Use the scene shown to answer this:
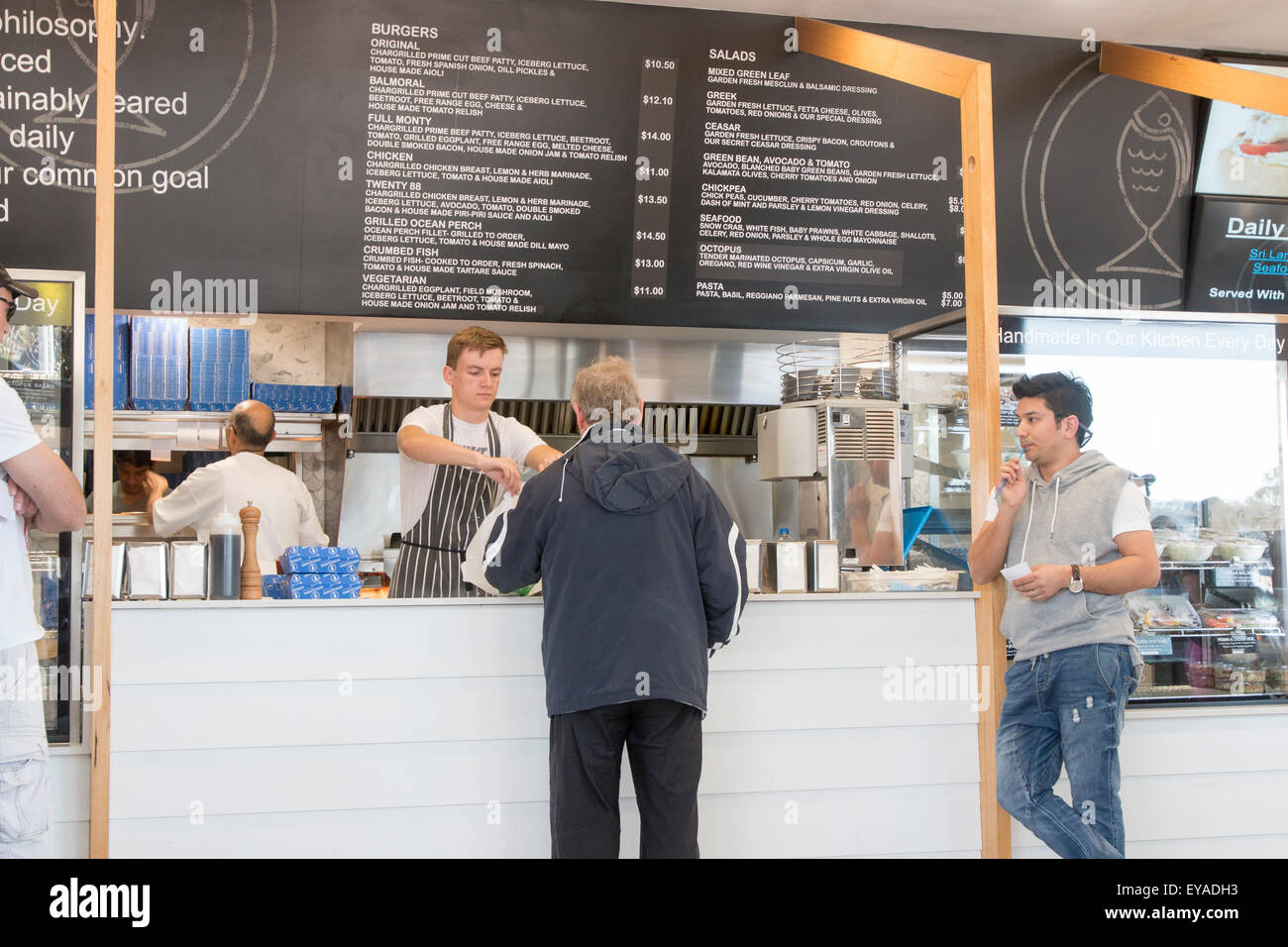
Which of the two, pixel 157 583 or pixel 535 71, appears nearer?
pixel 157 583

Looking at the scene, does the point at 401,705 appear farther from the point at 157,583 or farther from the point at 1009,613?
the point at 1009,613

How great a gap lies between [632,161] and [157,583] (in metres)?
2.08

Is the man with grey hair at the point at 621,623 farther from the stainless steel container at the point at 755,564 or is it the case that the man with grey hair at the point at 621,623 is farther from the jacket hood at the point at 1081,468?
the jacket hood at the point at 1081,468

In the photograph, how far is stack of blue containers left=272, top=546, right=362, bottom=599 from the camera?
306cm

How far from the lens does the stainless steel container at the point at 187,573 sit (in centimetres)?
294

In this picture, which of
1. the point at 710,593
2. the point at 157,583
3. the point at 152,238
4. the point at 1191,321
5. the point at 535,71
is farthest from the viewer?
the point at 1191,321

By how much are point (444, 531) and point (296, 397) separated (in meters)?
2.01

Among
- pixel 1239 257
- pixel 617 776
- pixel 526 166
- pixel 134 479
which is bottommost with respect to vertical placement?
pixel 617 776

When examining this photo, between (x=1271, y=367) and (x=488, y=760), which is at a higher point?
(x=1271, y=367)

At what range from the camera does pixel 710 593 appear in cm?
271

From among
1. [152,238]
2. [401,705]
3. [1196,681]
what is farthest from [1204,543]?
[152,238]

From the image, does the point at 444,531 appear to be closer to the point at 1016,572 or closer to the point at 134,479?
the point at 1016,572

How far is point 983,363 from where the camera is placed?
10.5 feet

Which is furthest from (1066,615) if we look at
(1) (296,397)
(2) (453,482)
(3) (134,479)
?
(3) (134,479)
